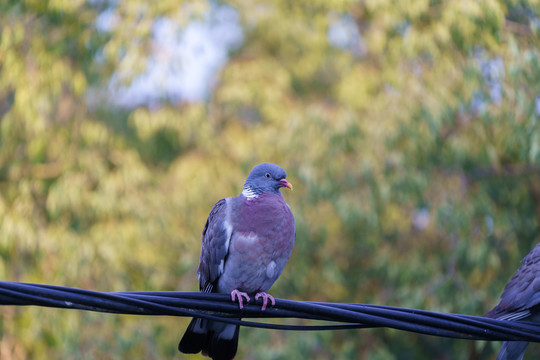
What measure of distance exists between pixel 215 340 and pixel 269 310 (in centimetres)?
70

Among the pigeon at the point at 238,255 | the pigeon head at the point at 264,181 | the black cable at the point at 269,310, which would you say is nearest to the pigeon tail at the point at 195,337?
the pigeon at the point at 238,255

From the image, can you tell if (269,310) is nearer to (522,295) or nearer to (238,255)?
(238,255)

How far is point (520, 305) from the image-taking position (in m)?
2.89

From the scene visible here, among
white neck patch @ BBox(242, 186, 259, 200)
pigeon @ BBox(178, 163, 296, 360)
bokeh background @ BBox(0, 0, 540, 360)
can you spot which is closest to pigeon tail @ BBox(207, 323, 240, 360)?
pigeon @ BBox(178, 163, 296, 360)

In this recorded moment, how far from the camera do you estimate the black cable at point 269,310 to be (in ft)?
5.96

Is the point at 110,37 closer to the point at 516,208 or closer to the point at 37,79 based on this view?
the point at 37,79

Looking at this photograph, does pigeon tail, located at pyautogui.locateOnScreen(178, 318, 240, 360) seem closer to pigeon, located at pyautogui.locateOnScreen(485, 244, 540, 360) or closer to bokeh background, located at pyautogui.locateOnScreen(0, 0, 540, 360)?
pigeon, located at pyautogui.locateOnScreen(485, 244, 540, 360)

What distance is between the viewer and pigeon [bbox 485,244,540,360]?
2.89 metres

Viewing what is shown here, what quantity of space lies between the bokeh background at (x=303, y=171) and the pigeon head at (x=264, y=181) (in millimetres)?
2023

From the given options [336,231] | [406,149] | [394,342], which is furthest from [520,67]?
[394,342]

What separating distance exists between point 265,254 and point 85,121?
12.3 feet

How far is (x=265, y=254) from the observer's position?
275 cm

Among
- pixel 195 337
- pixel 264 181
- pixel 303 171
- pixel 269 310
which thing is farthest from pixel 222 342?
pixel 303 171

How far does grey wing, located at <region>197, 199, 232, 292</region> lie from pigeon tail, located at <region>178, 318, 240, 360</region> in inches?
8.5
